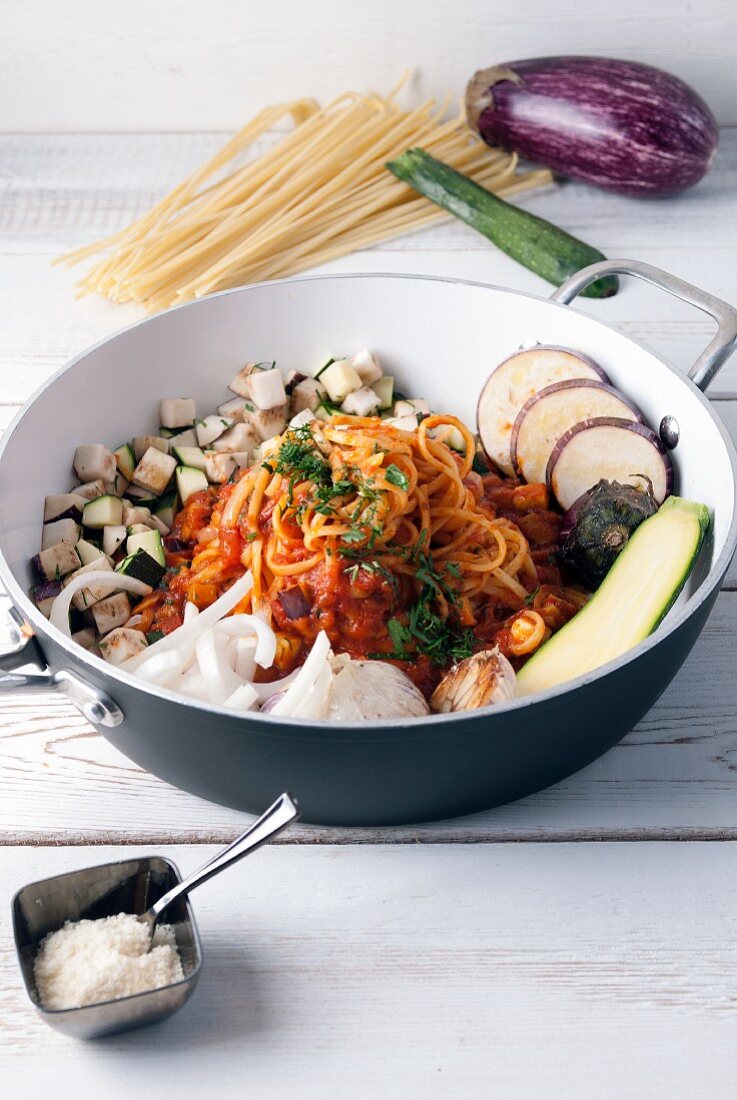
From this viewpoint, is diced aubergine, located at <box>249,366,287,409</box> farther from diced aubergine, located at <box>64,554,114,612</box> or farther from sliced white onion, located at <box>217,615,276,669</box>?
sliced white onion, located at <box>217,615,276,669</box>

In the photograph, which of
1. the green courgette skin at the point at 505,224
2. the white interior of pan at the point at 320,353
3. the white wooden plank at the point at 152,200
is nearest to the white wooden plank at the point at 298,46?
the white wooden plank at the point at 152,200

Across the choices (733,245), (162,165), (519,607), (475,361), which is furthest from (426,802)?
(162,165)

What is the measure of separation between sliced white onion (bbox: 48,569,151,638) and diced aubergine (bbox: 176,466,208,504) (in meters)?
0.32

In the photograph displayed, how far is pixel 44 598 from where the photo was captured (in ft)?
7.50

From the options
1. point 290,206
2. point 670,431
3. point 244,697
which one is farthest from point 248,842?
point 290,206

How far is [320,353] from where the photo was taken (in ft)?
9.56

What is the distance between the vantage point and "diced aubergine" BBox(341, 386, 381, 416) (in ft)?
9.17

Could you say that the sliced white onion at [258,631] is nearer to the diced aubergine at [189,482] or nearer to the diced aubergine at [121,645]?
the diced aubergine at [121,645]

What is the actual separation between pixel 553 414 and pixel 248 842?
4.48 feet

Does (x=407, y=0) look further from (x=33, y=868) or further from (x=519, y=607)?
(x=33, y=868)

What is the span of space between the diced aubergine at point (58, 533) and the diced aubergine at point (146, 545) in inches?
4.6

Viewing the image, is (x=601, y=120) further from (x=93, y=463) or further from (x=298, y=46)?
(x=93, y=463)

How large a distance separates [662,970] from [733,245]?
2.55m

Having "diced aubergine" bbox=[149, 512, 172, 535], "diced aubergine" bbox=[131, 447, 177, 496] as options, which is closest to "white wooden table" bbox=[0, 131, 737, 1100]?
"diced aubergine" bbox=[149, 512, 172, 535]
